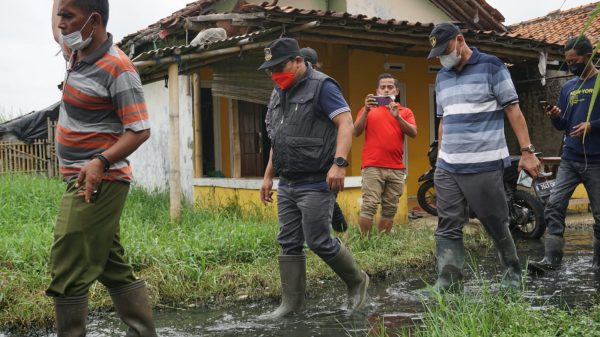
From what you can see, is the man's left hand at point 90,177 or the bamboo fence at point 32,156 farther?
the bamboo fence at point 32,156

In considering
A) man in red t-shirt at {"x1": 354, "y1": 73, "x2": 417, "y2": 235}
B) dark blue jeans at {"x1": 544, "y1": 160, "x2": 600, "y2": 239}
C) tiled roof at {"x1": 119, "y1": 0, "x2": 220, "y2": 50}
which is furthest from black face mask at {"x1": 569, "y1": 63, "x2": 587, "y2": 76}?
tiled roof at {"x1": 119, "y1": 0, "x2": 220, "y2": 50}

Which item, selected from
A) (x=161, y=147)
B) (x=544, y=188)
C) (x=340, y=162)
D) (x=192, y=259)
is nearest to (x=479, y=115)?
(x=340, y=162)

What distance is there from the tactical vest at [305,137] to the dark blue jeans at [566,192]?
231 cm

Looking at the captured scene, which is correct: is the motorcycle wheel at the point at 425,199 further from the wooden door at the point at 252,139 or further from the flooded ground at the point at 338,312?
the wooden door at the point at 252,139

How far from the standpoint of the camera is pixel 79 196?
322cm

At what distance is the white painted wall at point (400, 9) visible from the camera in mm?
13047

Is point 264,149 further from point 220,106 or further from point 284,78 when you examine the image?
point 284,78

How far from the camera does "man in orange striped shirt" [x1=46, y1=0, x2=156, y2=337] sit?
3.21 metres

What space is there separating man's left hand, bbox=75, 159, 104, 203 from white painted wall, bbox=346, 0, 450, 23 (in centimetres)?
1018

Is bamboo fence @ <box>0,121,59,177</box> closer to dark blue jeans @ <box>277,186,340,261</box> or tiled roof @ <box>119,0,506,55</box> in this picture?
tiled roof @ <box>119,0,506,55</box>

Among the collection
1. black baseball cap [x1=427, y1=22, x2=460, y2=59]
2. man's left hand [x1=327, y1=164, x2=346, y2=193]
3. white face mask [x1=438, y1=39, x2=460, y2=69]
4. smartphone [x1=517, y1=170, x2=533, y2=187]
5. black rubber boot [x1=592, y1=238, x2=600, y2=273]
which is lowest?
black rubber boot [x1=592, y1=238, x2=600, y2=273]

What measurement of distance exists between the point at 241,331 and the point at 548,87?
449 inches

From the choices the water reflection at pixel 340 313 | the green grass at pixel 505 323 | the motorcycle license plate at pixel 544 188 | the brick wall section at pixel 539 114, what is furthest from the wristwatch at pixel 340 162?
the brick wall section at pixel 539 114

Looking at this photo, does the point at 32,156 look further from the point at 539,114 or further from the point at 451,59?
the point at 451,59
